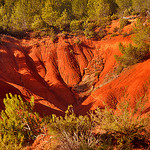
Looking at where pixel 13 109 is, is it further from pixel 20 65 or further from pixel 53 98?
pixel 20 65

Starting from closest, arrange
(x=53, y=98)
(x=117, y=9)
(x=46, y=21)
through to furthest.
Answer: (x=53, y=98) → (x=46, y=21) → (x=117, y=9)

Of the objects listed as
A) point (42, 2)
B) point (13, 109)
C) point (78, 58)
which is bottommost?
point (78, 58)

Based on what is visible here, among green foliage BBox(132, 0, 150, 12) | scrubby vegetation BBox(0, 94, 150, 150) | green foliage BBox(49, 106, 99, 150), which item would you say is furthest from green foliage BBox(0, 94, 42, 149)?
green foliage BBox(132, 0, 150, 12)

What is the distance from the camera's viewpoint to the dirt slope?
575 inches

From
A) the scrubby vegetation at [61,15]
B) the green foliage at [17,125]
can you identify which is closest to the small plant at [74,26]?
the scrubby vegetation at [61,15]

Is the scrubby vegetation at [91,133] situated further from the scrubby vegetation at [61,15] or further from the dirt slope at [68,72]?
the scrubby vegetation at [61,15]

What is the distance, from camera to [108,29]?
102 ft

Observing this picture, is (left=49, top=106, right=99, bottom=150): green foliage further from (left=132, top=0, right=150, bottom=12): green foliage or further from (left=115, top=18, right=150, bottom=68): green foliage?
(left=132, top=0, right=150, bottom=12): green foliage

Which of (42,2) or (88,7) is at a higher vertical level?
(42,2)

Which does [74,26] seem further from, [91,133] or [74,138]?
[74,138]

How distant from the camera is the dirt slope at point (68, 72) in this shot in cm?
1461

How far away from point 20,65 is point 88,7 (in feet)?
93.4

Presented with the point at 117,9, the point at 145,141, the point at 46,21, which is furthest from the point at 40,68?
the point at 117,9

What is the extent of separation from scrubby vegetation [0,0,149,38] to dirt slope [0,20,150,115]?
13.2 ft
